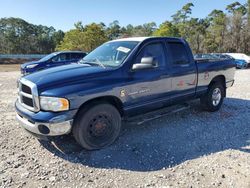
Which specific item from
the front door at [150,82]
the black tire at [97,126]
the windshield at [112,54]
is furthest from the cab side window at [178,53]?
the black tire at [97,126]

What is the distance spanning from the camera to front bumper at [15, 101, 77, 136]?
344 cm

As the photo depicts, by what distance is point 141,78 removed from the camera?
14.1ft

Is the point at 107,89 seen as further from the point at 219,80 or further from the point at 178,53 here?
the point at 219,80

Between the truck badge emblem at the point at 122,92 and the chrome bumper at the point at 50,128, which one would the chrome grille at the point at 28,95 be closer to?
the chrome bumper at the point at 50,128

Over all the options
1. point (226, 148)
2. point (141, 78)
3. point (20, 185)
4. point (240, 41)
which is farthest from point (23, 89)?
point (240, 41)

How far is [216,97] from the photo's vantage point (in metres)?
6.16

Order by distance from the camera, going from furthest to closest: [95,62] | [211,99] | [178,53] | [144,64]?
[211,99] < [178,53] < [95,62] < [144,64]

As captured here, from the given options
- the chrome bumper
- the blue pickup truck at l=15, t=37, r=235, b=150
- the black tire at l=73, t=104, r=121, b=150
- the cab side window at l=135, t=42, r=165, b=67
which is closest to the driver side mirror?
the blue pickup truck at l=15, t=37, r=235, b=150

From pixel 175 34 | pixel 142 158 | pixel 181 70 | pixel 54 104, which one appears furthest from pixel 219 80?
pixel 175 34

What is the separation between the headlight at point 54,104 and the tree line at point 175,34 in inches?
1324

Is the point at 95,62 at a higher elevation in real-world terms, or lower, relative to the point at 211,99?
higher

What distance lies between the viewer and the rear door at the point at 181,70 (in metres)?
4.94

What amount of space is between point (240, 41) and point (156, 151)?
48294 mm

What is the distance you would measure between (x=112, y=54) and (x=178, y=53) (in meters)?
1.51
